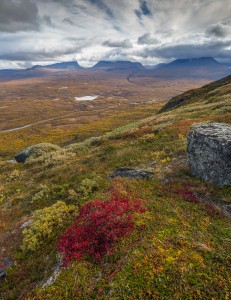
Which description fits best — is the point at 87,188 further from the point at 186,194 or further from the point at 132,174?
the point at 186,194

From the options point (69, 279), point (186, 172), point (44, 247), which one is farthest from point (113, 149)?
point (69, 279)

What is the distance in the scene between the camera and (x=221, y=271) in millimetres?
8336

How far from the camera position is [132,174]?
1762cm

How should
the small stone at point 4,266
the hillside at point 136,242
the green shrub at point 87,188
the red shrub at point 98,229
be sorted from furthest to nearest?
the green shrub at point 87,188 < the small stone at point 4,266 < the red shrub at point 98,229 < the hillside at point 136,242

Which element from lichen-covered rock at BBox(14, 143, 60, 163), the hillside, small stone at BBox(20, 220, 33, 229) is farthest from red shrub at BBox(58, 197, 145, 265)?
lichen-covered rock at BBox(14, 143, 60, 163)

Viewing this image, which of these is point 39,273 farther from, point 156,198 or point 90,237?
point 156,198

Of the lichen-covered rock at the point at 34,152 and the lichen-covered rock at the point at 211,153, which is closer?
the lichen-covered rock at the point at 211,153

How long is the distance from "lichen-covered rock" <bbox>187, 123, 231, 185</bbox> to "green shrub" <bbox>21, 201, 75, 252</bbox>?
926 cm

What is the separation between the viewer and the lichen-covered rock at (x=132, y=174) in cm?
1722

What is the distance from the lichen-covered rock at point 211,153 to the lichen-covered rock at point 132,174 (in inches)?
132

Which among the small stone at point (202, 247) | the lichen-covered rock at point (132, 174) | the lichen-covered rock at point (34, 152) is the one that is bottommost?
the lichen-covered rock at point (34, 152)

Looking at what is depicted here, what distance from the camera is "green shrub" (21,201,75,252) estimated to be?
1214 centimetres

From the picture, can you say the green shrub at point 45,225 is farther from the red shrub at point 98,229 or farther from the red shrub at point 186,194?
the red shrub at point 186,194

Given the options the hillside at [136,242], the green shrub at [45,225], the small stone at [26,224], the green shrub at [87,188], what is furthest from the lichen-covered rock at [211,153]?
the small stone at [26,224]
